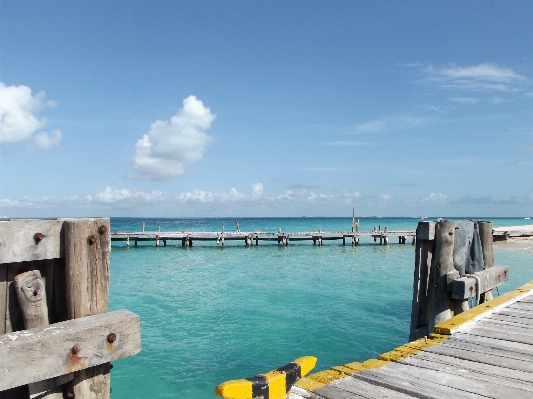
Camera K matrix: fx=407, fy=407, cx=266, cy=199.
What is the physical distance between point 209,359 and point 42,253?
8.42m

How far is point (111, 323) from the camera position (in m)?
2.55

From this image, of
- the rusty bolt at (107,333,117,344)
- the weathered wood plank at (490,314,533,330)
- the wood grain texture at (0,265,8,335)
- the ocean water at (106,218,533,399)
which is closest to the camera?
the wood grain texture at (0,265,8,335)

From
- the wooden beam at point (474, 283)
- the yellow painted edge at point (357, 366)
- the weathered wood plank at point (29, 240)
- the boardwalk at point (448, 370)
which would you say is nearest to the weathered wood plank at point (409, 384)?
the boardwalk at point (448, 370)

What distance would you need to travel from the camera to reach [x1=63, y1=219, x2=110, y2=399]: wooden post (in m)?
2.57

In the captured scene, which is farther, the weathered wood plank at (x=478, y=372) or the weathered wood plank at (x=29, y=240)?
the weathered wood plank at (x=478, y=372)

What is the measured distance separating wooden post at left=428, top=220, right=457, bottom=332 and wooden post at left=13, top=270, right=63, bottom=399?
230 inches

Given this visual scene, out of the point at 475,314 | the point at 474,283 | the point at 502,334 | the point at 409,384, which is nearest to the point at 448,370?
the point at 409,384

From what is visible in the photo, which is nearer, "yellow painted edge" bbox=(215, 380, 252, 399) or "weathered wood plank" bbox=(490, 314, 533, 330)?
"yellow painted edge" bbox=(215, 380, 252, 399)

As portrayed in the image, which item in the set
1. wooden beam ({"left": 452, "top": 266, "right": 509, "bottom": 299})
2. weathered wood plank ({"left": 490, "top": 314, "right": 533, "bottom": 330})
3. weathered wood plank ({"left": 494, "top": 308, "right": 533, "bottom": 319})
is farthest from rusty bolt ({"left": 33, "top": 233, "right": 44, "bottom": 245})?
weathered wood plank ({"left": 494, "top": 308, "right": 533, "bottom": 319})

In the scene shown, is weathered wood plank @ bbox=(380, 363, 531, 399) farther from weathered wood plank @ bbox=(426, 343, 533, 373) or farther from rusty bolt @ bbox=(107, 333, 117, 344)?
rusty bolt @ bbox=(107, 333, 117, 344)

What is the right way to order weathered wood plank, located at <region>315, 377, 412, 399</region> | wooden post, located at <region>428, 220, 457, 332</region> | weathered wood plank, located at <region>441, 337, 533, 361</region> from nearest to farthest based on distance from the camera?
1. weathered wood plank, located at <region>315, 377, 412, 399</region>
2. weathered wood plank, located at <region>441, 337, 533, 361</region>
3. wooden post, located at <region>428, 220, 457, 332</region>

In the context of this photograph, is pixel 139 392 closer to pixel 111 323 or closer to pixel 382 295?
pixel 111 323

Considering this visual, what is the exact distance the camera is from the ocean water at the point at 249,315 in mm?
9469

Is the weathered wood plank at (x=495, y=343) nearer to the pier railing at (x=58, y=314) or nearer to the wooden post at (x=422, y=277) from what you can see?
the wooden post at (x=422, y=277)
